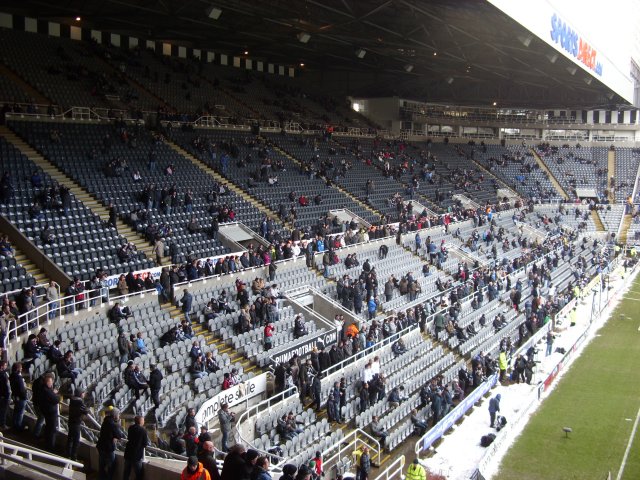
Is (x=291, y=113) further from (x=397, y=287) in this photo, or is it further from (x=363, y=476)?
(x=363, y=476)

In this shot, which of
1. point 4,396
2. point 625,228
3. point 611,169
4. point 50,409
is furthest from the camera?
point 611,169

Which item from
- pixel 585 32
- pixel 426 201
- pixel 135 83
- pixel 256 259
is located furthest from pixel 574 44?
pixel 135 83

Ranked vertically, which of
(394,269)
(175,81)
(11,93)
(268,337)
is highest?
(175,81)

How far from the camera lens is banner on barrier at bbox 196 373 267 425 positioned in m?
13.8

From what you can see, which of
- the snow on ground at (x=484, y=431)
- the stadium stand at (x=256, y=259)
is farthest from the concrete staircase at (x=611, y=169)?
the snow on ground at (x=484, y=431)

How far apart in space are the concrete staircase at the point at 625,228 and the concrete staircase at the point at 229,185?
30.3 meters

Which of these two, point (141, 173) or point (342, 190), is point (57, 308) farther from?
point (342, 190)

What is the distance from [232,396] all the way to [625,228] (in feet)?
143

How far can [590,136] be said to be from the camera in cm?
6219

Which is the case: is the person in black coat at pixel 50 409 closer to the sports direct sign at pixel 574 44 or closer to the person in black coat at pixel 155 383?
the person in black coat at pixel 155 383

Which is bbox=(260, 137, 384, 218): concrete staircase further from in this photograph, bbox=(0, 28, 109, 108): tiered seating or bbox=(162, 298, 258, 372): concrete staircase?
bbox=(162, 298, 258, 372): concrete staircase

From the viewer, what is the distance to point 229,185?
29.5 meters

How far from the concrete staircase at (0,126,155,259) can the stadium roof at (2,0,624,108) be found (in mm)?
11214

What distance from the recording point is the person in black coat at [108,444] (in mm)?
8281
